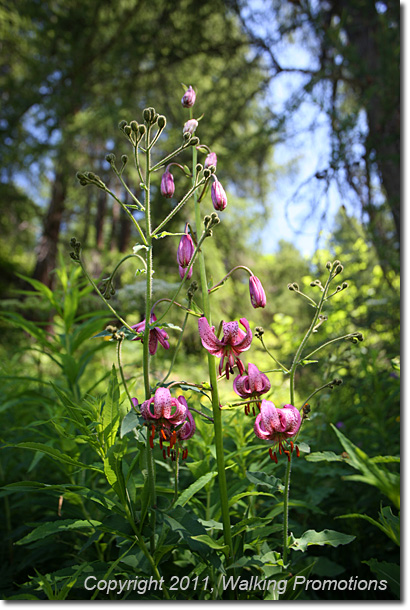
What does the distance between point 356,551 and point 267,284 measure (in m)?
5.09

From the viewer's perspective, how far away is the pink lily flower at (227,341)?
2.73 feet

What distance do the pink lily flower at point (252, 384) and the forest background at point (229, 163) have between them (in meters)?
0.49

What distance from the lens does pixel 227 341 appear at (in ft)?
2.77

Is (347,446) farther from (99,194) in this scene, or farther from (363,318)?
(99,194)

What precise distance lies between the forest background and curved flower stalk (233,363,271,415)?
492 mm

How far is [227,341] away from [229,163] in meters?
3.97

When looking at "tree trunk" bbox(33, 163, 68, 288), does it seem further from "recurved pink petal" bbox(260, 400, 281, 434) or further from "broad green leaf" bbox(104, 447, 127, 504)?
"recurved pink petal" bbox(260, 400, 281, 434)

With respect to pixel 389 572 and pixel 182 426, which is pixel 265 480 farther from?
pixel 389 572

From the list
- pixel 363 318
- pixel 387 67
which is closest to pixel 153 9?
pixel 387 67

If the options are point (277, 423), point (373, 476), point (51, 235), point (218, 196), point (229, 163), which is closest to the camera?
point (373, 476)

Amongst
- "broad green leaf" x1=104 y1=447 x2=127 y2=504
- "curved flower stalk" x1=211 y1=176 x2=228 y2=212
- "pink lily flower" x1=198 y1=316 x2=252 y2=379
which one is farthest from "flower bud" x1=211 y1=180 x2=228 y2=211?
"broad green leaf" x1=104 y1=447 x2=127 y2=504

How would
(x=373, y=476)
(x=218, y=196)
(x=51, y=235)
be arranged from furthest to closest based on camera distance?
(x=51, y=235), (x=218, y=196), (x=373, y=476)

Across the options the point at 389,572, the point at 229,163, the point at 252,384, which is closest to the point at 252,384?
the point at 252,384

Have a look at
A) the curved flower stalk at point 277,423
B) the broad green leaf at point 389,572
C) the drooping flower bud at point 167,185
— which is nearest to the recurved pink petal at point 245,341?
the curved flower stalk at point 277,423
